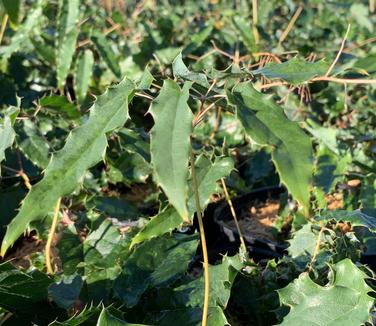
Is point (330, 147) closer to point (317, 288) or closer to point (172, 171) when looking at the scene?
point (317, 288)

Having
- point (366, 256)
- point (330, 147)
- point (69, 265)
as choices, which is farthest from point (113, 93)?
point (330, 147)

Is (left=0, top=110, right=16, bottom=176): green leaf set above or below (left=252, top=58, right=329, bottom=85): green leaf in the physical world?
above

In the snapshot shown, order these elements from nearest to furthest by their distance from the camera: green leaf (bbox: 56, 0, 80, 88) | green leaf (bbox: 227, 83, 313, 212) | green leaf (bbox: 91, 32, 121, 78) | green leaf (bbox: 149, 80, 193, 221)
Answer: green leaf (bbox: 149, 80, 193, 221) < green leaf (bbox: 227, 83, 313, 212) < green leaf (bbox: 56, 0, 80, 88) < green leaf (bbox: 91, 32, 121, 78)

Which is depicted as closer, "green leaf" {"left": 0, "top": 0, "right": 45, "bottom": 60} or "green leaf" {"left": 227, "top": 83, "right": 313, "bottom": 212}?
"green leaf" {"left": 227, "top": 83, "right": 313, "bottom": 212}

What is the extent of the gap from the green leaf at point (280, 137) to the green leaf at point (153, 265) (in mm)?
512

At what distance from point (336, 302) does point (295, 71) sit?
0.41m

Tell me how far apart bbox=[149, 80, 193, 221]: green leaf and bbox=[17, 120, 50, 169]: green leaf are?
42.2 inches

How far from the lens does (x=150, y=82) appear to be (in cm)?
114

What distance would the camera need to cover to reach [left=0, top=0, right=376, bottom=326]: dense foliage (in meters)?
1.07

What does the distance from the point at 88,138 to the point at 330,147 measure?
4.17 feet

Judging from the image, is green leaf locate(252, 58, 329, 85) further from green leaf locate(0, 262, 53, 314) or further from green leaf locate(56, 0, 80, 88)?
green leaf locate(56, 0, 80, 88)

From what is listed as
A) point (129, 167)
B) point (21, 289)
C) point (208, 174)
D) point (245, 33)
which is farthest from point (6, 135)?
point (245, 33)

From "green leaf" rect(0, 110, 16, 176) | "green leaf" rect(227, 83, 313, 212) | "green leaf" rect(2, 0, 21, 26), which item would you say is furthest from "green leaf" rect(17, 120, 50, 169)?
"green leaf" rect(227, 83, 313, 212)

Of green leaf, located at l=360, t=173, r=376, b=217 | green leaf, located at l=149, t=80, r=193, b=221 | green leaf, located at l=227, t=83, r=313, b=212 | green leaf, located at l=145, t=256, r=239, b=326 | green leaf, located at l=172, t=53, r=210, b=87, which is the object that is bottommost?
green leaf, located at l=360, t=173, r=376, b=217
